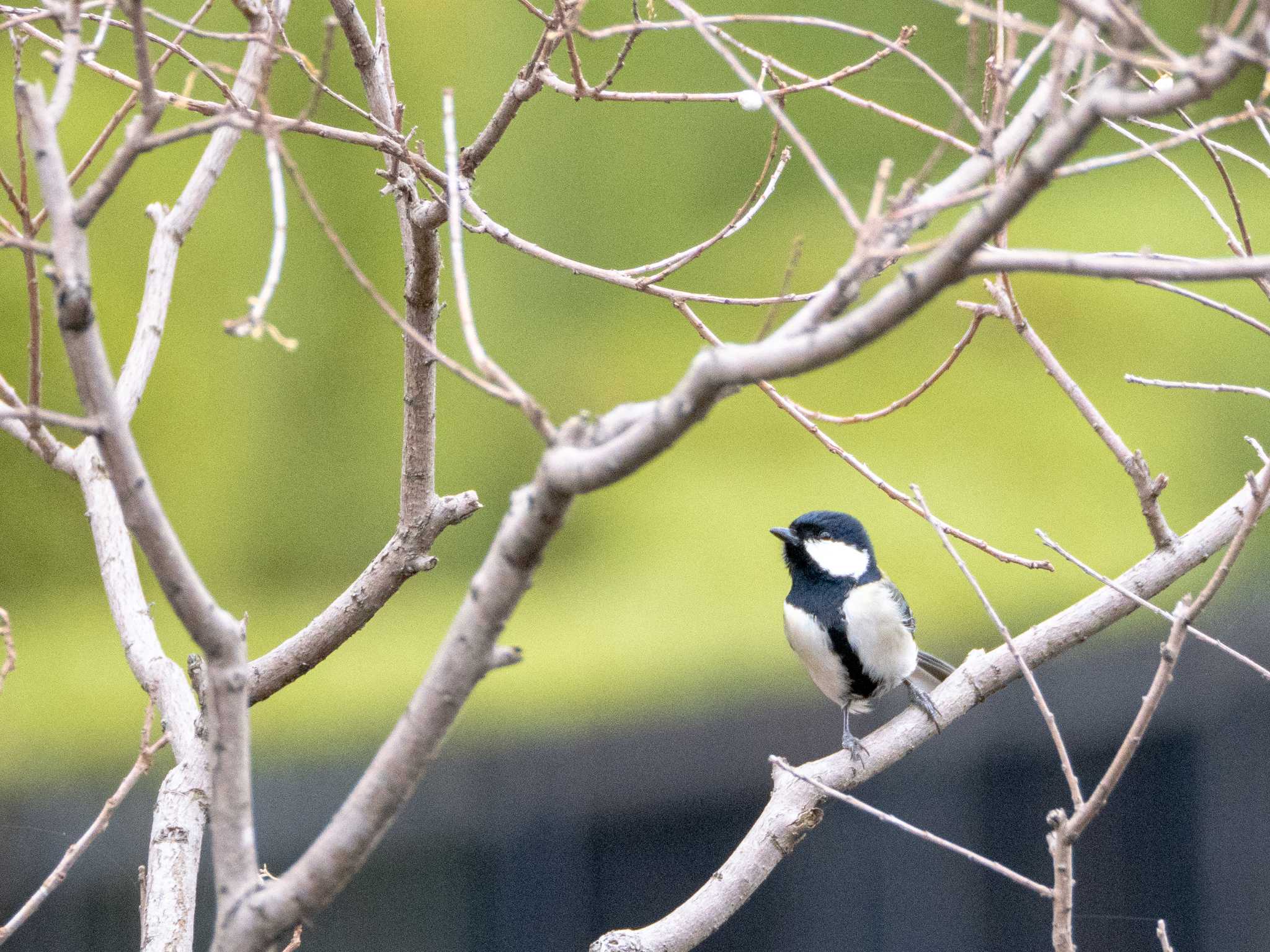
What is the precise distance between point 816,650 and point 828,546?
0.37 feet

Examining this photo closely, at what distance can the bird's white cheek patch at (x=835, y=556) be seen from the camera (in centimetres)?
135

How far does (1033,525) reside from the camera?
228 cm

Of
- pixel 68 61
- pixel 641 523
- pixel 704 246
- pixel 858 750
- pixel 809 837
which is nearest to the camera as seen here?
pixel 68 61

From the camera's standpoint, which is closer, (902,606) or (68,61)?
(68,61)

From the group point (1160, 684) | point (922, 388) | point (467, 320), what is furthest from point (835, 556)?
point (467, 320)

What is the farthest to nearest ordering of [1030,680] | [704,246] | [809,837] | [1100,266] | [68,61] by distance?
1. [809,837]
2. [704,246]
3. [1030,680]
4. [68,61]
5. [1100,266]

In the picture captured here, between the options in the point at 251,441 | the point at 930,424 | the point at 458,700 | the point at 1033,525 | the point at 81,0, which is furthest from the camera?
the point at 251,441

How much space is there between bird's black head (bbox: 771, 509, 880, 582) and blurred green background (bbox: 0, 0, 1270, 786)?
912 mm

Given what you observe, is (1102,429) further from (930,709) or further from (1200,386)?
(930,709)

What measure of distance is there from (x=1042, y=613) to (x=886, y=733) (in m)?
1.35

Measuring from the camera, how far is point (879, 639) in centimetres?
129

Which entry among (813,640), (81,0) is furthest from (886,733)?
(81,0)

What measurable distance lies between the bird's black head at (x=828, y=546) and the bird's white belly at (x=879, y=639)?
41 mm

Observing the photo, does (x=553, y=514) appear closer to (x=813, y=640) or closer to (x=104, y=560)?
(x=104, y=560)
